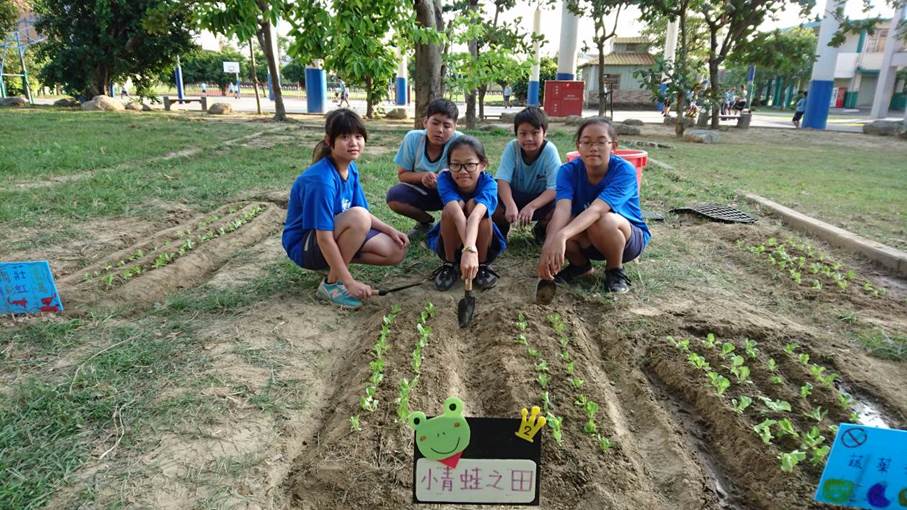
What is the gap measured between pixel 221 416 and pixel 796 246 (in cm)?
441

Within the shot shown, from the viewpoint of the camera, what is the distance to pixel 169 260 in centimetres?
391

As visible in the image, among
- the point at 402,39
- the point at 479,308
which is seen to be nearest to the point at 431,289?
the point at 479,308

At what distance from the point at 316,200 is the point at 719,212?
4.27 metres

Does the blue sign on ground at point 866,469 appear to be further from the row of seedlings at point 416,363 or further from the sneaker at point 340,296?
the sneaker at point 340,296

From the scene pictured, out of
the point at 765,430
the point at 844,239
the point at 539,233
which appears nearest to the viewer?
the point at 765,430

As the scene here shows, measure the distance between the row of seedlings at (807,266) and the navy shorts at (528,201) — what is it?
1.73 metres

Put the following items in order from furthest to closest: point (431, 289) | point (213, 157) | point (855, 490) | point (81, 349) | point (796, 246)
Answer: point (213, 157), point (796, 246), point (431, 289), point (81, 349), point (855, 490)

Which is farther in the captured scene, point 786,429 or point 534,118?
point 534,118

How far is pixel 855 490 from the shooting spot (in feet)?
5.33

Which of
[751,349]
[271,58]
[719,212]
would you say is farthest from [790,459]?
[271,58]

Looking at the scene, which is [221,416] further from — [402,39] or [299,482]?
[402,39]

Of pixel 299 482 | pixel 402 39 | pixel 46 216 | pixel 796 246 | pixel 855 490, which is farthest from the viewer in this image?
pixel 402 39

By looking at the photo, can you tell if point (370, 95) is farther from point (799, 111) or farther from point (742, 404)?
point (742, 404)

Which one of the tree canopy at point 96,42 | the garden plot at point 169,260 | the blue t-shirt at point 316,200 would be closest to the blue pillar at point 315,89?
the tree canopy at point 96,42
